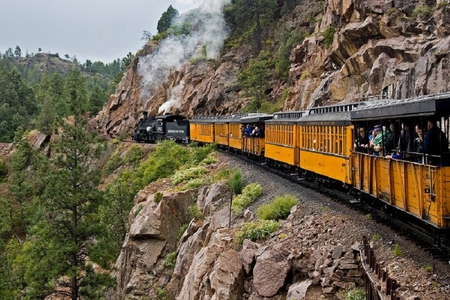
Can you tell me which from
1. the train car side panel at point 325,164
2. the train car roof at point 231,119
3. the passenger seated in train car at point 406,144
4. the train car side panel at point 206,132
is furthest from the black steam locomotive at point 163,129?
the passenger seated in train car at point 406,144

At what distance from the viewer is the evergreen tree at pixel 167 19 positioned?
8931 centimetres

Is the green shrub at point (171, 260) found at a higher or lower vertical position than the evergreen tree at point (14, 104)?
lower

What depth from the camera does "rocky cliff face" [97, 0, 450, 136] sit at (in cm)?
2819

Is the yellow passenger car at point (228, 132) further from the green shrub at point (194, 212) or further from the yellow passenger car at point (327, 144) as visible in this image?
the yellow passenger car at point (327, 144)

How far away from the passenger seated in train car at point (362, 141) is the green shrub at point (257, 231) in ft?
9.54

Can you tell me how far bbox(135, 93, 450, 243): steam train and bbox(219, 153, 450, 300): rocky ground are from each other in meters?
0.56

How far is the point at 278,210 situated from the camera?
15555 millimetres

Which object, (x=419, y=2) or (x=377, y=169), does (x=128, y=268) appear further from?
(x=419, y=2)

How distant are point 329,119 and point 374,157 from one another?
4612 mm

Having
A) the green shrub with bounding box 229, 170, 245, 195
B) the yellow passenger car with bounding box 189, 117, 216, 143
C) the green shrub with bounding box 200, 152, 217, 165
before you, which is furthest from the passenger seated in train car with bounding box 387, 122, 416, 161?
the yellow passenger car with bounding box 189, 117, 216, 143

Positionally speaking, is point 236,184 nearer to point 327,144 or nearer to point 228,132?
point 327,144

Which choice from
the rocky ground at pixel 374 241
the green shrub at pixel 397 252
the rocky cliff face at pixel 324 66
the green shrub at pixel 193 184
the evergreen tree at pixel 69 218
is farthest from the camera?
the rocky cliff face at pixel 324 66

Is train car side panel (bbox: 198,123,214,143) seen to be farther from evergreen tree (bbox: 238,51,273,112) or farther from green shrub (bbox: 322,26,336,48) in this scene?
green shrub (bbox: 322,26,336,48)

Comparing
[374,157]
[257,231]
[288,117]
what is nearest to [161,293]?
[257,231]
